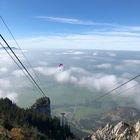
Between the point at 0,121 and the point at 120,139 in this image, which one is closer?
the point at 0,121

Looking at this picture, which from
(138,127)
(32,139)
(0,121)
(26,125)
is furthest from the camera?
(26,125)

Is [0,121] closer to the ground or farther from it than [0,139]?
farther from it

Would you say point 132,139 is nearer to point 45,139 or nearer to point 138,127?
point 138,127

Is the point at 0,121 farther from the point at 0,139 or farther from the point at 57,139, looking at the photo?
the point at 0,139

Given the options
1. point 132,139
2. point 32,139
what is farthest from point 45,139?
point 132,139

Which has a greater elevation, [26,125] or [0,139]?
[26,125]

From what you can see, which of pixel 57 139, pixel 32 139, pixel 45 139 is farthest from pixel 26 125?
pixel 32 139

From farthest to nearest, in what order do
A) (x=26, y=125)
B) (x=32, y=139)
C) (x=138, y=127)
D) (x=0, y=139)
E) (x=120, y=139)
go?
1. (x=26, y=125)
2. (x=120, y=139)
3. (x=138, y=127)
4. (x=32, y=139)
5. (x=0, y=139)

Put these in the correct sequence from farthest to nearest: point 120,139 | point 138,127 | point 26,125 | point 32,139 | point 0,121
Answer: point 26,125
point 120,139
point 138,127
point 0,121
point 32,139

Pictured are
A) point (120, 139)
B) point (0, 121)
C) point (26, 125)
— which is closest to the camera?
point (0, 121)
